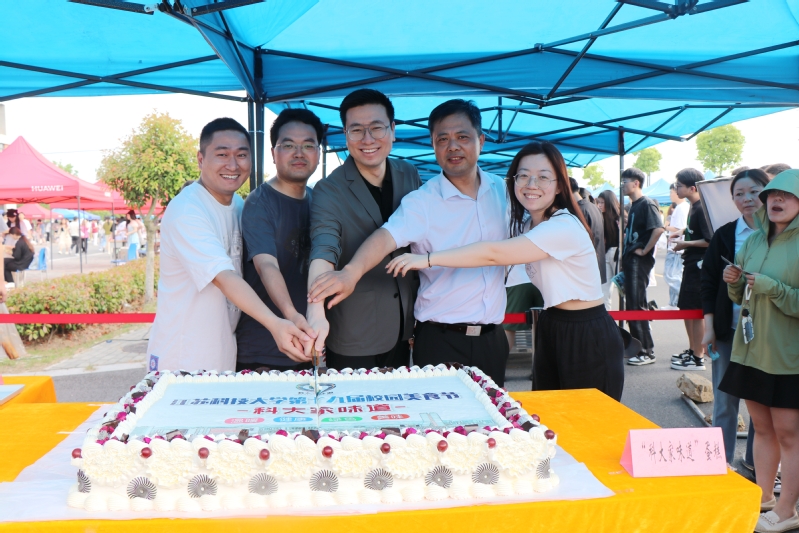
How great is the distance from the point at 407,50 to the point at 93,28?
2.13 meters

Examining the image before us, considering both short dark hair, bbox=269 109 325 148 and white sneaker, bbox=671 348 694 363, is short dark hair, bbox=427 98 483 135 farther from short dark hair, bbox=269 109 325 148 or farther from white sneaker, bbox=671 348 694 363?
white sneaker, bbox=671 348 694 363

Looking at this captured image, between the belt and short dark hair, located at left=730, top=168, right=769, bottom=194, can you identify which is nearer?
the belt

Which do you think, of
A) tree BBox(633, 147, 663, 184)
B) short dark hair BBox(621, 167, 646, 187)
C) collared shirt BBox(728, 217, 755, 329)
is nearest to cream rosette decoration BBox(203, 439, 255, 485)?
collared shirt BBox(728, 217, 755, 329)

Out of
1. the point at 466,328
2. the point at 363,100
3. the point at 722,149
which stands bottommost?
the point at 466,328

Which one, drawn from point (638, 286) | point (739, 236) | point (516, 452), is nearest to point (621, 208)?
point (638, 286)

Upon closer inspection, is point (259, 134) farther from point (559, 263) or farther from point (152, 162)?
point (152, 162)

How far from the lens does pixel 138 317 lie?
4363mm

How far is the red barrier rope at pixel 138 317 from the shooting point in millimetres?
4125

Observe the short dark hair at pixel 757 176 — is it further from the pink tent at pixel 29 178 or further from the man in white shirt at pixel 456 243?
the pink tent at pixel 29 178

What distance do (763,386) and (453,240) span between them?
166cm

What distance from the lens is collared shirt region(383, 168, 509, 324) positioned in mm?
2484

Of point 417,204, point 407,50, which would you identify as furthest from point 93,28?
point 417,204

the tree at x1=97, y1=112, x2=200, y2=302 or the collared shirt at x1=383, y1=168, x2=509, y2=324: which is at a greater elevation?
the tree at x1=97, y1=112, x2=200, y2=302

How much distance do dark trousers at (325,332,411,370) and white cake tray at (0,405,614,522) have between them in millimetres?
1098
